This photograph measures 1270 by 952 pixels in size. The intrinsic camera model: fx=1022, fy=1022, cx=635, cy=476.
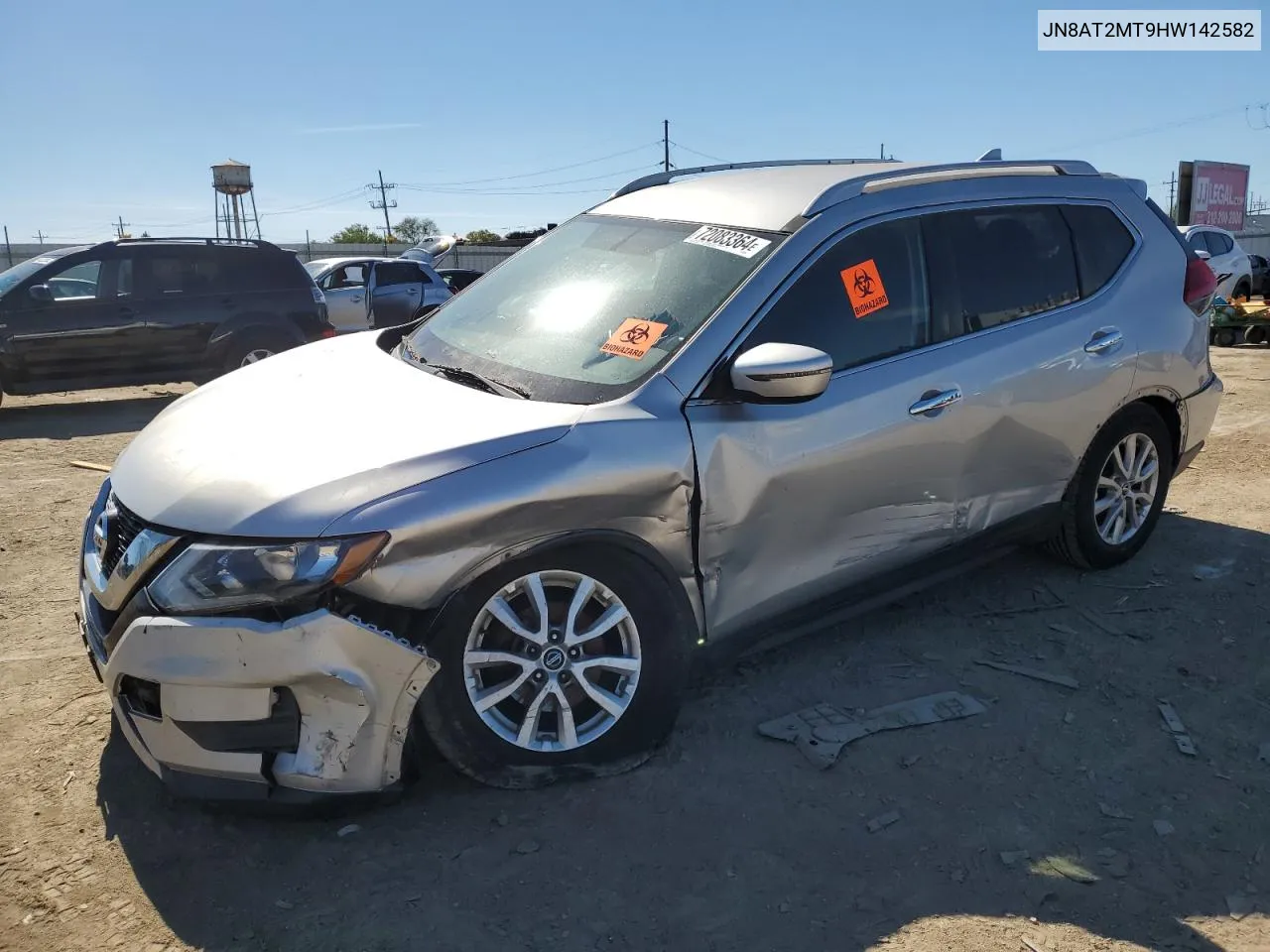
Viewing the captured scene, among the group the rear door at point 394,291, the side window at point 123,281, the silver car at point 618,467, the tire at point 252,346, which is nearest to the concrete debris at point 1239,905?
the silver car at point 618,467

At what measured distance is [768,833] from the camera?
2.76 metres

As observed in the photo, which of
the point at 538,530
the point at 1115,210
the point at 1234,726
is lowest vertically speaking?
the point at 1234,726

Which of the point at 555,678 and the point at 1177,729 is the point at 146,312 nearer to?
the point at 555,678

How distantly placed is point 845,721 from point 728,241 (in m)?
1.65

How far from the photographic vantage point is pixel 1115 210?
444 centimetres

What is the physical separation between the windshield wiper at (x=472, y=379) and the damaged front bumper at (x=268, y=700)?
90cm

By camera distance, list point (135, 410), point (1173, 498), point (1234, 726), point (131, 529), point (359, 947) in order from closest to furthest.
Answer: point (359, 947) < point (131, 529) < point (1234, 726) < point (1173, 498) < point (135, 410)

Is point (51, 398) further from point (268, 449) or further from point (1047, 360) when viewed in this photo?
point (1047, 360)

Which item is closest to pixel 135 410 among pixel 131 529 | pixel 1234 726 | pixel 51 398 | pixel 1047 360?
pixel 51 398

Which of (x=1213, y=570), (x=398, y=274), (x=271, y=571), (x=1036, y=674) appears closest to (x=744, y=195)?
(x=1036, y=674)

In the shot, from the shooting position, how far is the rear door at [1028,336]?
3715 mm

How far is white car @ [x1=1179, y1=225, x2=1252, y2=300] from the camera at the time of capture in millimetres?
17891

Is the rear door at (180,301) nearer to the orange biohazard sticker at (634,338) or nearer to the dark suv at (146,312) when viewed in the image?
the dark suv at (146,312)

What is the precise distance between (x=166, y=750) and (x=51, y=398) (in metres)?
10.3
